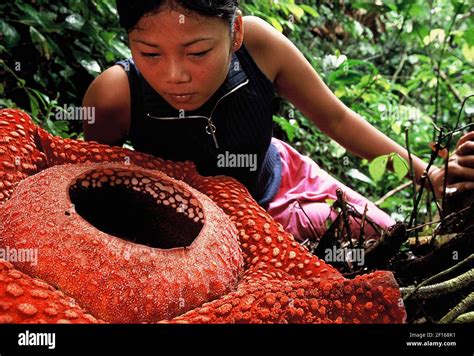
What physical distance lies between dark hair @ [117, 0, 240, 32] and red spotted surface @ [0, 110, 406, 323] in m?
0.29

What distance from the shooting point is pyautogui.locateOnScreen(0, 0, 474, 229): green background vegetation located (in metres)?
1.70

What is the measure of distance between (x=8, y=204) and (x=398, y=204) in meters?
1.51

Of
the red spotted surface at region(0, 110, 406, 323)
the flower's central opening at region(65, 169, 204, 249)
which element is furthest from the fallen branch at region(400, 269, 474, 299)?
the flower's central opening at region(65, 169, 204, 249)

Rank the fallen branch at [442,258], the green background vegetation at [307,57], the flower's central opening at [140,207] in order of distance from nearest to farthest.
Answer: the flower's central opening at [140,207]
the fallen branch at [442,258]
the green background vegetation at [307,57]

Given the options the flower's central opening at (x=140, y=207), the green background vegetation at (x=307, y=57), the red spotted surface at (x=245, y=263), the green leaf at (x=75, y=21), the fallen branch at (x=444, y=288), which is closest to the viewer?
the red spotted surface at (x=245, y=263)

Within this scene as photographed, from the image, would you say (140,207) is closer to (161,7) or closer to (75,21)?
(161,7)

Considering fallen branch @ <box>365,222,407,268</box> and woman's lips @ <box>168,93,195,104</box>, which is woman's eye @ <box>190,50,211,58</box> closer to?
woman's lips @ <box>168,93,195,104</box>

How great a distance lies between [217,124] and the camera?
1346mm

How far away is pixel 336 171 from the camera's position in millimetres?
2273

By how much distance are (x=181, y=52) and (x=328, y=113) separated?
0.70 m

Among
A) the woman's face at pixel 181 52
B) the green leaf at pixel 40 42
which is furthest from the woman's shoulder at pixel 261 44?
the green leaf at pixel 40 42

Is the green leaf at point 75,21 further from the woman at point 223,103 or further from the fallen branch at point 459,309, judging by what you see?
the fallen branch at point 459,309

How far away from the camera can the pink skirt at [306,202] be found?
4.96 feet

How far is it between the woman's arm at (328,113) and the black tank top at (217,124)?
13cm
